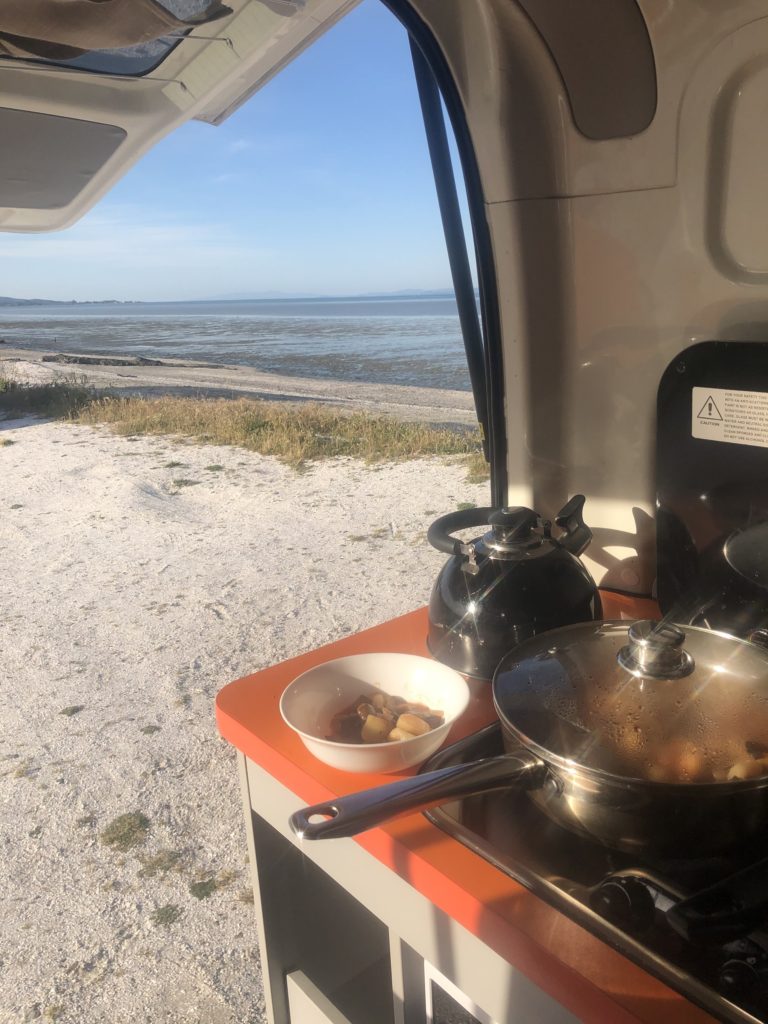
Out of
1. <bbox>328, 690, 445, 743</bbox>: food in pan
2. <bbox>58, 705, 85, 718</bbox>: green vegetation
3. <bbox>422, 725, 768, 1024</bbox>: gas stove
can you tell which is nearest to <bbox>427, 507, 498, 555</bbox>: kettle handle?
<bbox>328, 690, 445, 743</bbox>: food in pan

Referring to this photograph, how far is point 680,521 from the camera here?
1402 millimetres

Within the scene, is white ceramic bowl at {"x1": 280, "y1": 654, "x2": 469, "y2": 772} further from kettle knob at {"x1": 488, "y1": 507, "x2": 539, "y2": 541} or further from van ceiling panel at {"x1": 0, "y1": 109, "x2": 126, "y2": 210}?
van ceiling panel at {"x1": 0, "y1": 109, "x2": 126, "y2": 210}

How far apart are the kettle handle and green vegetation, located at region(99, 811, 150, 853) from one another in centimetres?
175

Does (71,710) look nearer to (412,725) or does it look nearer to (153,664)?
(153,664)

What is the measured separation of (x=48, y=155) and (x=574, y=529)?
119 centimetres

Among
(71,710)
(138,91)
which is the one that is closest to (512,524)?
(138,91)

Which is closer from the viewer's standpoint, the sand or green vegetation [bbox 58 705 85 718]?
the sand

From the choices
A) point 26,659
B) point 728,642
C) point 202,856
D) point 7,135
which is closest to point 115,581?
point 26,659

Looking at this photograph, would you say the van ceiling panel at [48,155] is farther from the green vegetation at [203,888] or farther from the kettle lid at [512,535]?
the green vegetation at [203,888]

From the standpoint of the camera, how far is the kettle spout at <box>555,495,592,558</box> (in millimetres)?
1331

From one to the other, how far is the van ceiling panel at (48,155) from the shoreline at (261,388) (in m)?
8.89

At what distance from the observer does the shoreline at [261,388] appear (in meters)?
12.5

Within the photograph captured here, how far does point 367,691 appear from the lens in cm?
115

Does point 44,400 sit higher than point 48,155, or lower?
lower
